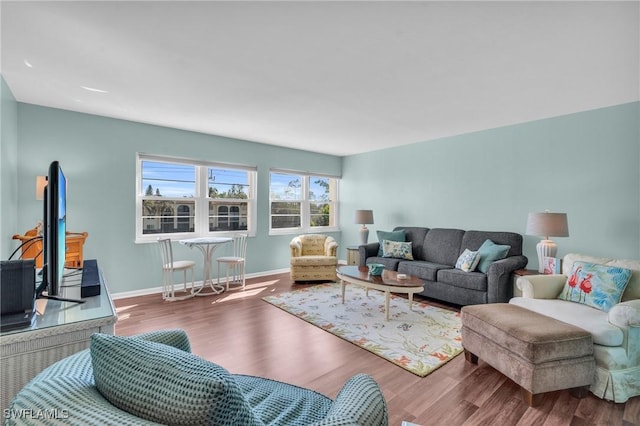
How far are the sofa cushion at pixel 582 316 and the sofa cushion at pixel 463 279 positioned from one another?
0.83 m

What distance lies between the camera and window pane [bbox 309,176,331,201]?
627 cm

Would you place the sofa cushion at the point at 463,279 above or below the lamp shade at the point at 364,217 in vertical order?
below

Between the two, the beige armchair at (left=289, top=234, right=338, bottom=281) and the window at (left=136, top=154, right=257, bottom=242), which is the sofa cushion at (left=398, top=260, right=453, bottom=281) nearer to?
the beige armchair at (left=289, top=234, right=338, bottom=281)

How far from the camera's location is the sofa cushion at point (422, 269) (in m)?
3.91

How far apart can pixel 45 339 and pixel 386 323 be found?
2757mm

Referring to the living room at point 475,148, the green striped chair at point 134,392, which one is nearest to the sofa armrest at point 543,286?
the living room at point 475,148

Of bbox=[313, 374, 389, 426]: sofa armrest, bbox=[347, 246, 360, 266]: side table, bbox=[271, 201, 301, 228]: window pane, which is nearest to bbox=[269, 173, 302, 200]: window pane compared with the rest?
bbox=[271, 201, 301, 228]: window pane

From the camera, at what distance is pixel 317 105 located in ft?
11.1

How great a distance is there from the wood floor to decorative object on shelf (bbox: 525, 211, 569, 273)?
167 centimetres

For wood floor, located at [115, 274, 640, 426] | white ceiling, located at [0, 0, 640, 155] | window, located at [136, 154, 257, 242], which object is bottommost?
wood floor, located at [115, 274, 640, 426]

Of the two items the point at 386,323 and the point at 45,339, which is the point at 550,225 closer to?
the point at 386,323

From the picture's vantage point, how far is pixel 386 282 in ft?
10.6

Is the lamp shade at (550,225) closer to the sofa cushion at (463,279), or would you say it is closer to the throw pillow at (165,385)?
the sofa cushion at (463,279)

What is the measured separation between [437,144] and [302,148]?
247 centimetres
